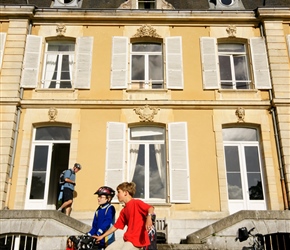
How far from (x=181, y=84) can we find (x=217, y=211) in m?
3.67

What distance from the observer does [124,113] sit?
9914 millimetres

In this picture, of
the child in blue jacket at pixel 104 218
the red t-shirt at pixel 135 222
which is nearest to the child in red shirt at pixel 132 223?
the red t-shirt at pixel 135 222

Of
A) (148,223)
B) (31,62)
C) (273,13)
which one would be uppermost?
(273,13)

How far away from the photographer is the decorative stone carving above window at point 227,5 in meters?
11.5

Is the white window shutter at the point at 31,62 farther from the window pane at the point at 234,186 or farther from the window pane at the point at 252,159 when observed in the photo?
the window pane at the point at 252,159

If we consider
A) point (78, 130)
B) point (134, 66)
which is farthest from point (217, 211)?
point (134, 66)

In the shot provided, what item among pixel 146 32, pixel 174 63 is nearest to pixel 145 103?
pixel 174 63

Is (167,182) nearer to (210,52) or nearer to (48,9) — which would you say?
(210,52)

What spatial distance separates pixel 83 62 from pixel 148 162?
139 inches

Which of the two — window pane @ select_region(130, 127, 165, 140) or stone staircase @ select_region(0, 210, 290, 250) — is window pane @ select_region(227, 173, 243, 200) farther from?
stone staircase @ select_region(0, 210, 290, 250)

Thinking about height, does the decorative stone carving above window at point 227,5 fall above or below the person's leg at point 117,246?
above

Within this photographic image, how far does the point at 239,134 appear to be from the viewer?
32.8 ft

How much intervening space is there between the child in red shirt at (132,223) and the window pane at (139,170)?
5042 millimetres

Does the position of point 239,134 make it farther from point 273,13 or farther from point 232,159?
point 273,13
